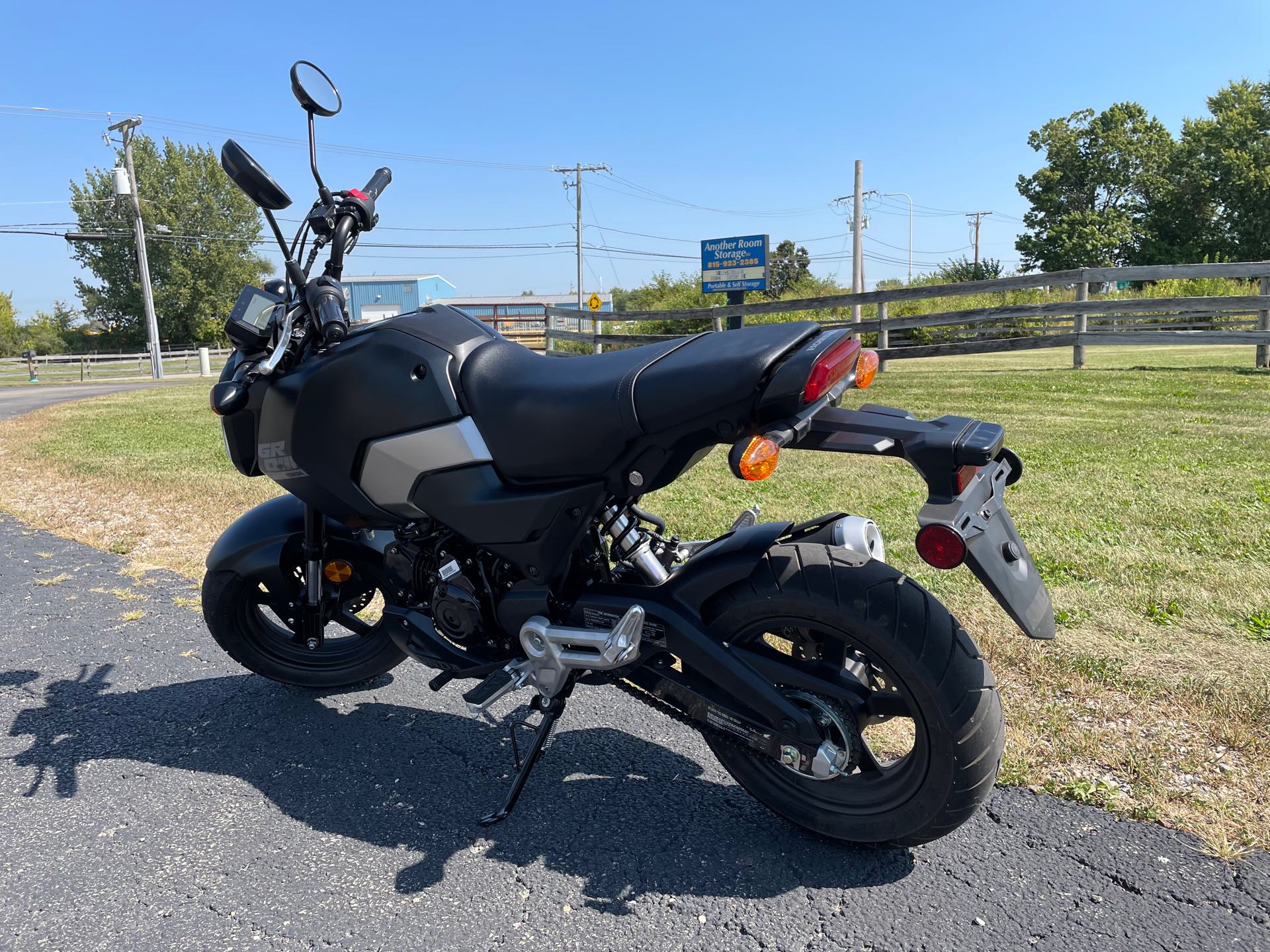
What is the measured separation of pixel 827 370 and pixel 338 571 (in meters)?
1.90

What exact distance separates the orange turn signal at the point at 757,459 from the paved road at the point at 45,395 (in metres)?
15.8

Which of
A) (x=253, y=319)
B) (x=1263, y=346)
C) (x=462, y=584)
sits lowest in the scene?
(x=462, y=584)

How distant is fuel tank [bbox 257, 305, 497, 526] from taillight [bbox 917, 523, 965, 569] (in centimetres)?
113

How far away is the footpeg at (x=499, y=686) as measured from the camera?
2354mm

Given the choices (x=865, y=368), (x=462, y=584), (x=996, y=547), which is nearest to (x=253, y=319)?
(x=462, y=584)

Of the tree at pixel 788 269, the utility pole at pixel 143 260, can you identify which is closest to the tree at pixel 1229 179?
the tree at pixel 788 269

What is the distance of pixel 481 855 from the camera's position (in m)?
2.23

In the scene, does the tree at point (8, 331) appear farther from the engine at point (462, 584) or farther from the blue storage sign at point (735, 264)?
the engine at point (462, 584)

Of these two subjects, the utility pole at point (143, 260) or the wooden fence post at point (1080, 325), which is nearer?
the wooden fence post at point (1080, 325)

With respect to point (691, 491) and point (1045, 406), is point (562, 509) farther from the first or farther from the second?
point (1045, 406)

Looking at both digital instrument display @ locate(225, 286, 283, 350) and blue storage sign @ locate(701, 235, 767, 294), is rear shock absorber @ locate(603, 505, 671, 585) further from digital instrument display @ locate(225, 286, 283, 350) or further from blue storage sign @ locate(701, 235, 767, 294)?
blue storage sign @ locate(701, 235, 767, 294)

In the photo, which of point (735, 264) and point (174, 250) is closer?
point (735, 264)

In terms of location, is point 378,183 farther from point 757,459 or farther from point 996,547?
point 996,547

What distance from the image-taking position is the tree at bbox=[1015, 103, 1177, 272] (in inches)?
1943
